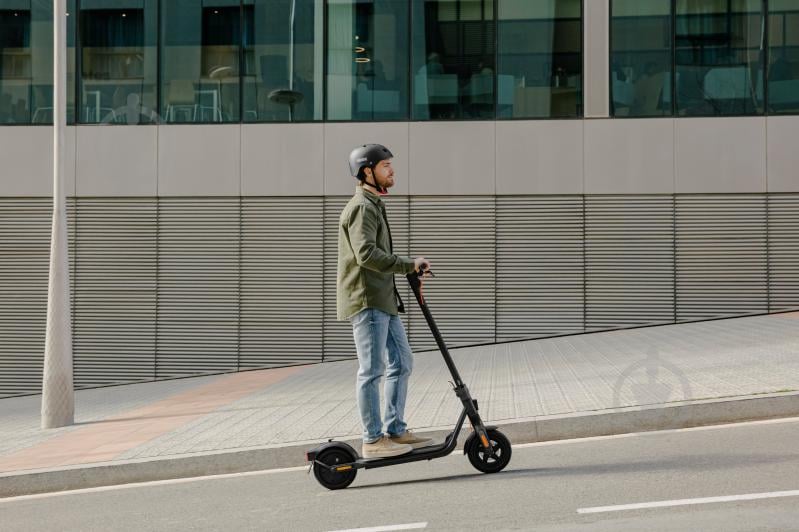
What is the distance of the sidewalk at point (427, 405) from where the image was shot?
23.5 ft

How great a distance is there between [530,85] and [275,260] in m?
5.00

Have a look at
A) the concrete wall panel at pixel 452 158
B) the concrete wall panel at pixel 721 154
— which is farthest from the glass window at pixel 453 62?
the concrete wall panel at pixel 721 154

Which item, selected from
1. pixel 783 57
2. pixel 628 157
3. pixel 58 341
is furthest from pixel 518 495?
pixel 783 57

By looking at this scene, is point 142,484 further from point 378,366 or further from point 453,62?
point 453,62

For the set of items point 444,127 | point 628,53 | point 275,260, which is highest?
point 628,53

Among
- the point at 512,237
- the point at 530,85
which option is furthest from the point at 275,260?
the point at 530,85

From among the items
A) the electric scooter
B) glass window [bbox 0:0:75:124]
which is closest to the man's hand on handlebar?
the electric scooter

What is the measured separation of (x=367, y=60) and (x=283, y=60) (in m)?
1.37

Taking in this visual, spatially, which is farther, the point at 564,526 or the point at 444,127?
the point at 444,127

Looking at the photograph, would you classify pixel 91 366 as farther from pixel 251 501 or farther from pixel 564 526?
pixel 564 526

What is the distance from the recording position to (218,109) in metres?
16.7

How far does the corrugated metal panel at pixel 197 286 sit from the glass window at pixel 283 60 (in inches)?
67.7

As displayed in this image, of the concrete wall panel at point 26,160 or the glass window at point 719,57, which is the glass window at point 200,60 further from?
the glass window at point 719,57

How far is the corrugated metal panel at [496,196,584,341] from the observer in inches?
647
